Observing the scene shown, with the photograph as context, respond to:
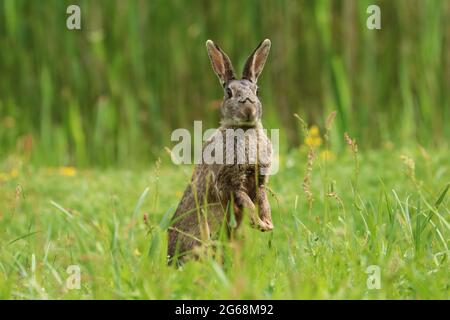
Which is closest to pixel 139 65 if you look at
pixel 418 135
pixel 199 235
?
pixel 418 135

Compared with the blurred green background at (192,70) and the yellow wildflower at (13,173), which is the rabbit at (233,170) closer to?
the yellow wildflower at (13,173)

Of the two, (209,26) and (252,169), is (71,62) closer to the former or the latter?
(209,26)

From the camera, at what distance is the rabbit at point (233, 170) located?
3.93 metres

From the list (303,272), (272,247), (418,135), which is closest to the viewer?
(303,272)

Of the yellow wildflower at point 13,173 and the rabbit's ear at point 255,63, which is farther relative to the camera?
the yellow wildflower at point 13,173

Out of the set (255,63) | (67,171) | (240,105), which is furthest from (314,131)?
(240,105)

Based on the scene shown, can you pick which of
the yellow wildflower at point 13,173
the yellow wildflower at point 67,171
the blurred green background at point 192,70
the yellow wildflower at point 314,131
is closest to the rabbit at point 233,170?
the yellow wildflower at point 13,173

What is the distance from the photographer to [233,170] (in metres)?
4.00

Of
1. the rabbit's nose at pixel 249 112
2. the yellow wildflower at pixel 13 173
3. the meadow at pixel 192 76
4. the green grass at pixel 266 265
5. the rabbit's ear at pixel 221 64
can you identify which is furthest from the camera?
the meadow at pixel 192 76

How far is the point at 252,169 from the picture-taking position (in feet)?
13.3

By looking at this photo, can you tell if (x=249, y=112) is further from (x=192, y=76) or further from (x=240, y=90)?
(x=192, y=76)

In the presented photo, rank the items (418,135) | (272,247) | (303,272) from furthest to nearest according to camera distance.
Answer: (418,135), (272,247), (303,272)

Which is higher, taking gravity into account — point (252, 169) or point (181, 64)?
point (181, 64)

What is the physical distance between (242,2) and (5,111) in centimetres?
273
